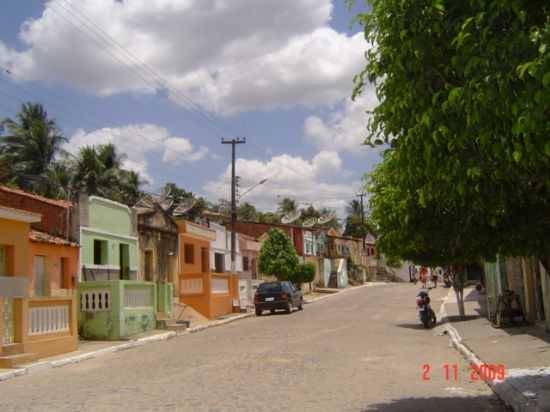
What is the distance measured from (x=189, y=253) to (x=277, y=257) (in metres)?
13.4

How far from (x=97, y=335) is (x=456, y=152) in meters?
17.7

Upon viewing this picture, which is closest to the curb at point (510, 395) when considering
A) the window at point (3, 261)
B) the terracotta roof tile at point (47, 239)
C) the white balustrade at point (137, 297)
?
the window at point (3, 261)

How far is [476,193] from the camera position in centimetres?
698

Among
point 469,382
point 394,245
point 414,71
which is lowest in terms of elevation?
point 469,382

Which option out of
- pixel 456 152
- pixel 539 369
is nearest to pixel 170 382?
pixel 539 369

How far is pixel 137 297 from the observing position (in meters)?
23.2

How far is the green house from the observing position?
920 inches

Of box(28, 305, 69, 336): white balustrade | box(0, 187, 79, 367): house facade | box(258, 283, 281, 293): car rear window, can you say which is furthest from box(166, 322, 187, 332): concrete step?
box(258, 283, 281, 293): car rear window

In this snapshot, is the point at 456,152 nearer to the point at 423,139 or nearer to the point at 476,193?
the point at 423,139

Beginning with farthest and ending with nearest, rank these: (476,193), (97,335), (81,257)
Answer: (81,257)
(97,335)
(476,193)

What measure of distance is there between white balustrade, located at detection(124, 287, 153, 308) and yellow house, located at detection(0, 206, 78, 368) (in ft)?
16.1

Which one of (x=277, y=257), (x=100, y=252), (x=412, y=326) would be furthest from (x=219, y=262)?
(x=412, y=326)

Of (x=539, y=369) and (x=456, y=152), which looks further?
(x=539, y=369)

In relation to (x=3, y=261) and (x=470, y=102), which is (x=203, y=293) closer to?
(x=3, y=261)
